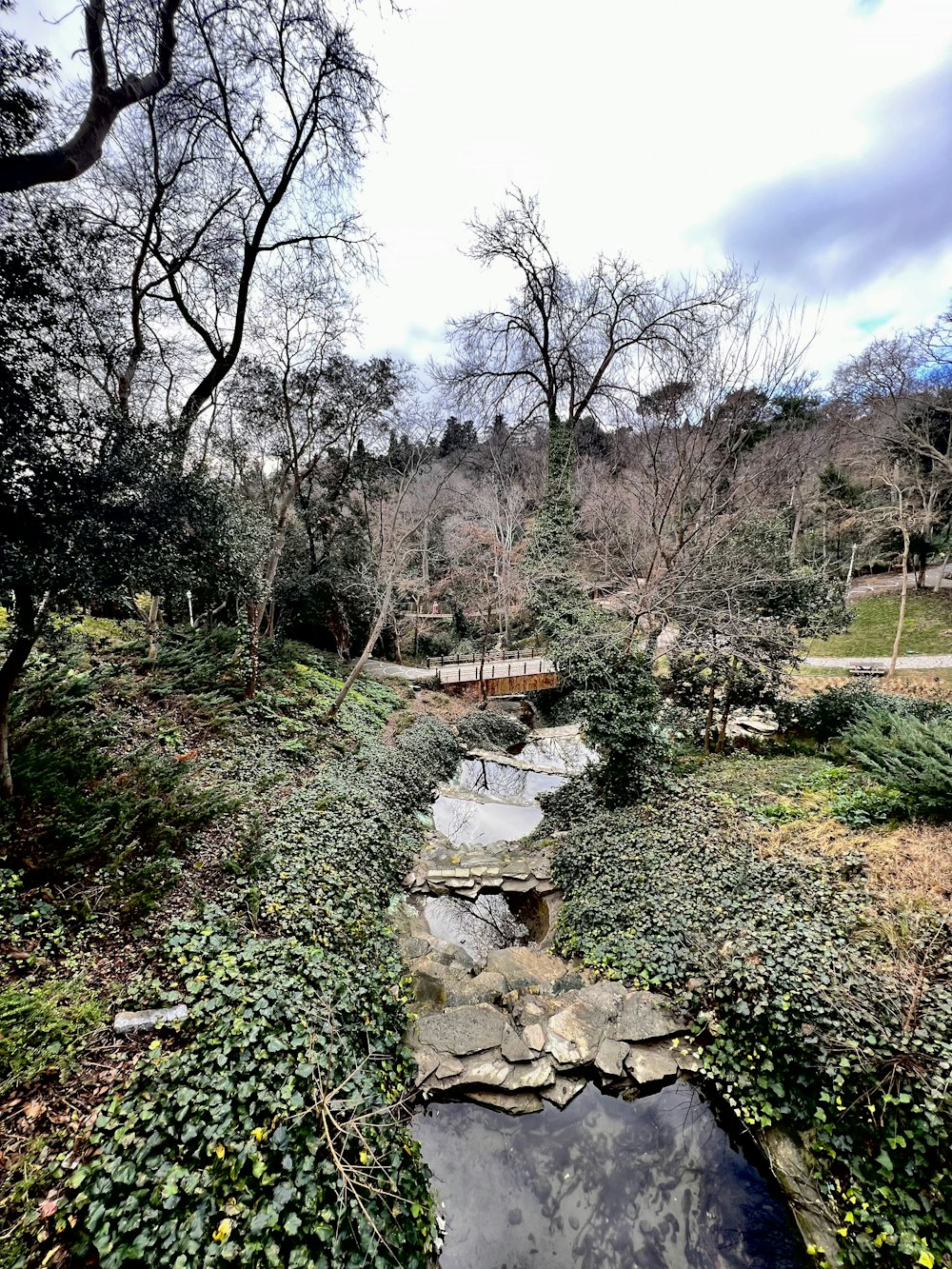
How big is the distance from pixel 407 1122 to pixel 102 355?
7.18 metres

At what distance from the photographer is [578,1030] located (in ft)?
13.4

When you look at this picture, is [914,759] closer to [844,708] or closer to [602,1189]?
[844,708]

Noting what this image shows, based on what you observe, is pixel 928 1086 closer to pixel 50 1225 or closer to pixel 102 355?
pixel 50 1225

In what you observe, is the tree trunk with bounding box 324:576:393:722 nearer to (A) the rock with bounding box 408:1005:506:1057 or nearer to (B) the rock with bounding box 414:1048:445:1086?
(A) the rock with bounding box 408:1005:506:1057

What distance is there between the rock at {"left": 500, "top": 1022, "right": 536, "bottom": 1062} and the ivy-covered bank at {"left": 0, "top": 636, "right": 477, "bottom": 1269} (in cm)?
88

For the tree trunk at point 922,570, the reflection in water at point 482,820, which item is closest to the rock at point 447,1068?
the reflection in water at point 482,820

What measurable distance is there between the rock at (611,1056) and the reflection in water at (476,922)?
6.66 ft

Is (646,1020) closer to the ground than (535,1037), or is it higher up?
higher up

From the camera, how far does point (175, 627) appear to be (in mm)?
9453

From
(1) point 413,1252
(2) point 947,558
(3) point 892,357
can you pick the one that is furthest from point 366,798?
(2) point 947,558

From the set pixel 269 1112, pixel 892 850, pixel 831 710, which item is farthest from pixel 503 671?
pixel 269 1112

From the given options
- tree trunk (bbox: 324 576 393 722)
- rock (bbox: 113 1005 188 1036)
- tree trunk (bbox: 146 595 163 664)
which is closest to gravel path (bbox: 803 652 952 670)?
tree trunk (bbox: 324 576 393 722)

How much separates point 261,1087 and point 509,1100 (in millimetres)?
2072

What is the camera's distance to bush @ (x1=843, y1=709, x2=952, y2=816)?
4.99 m
